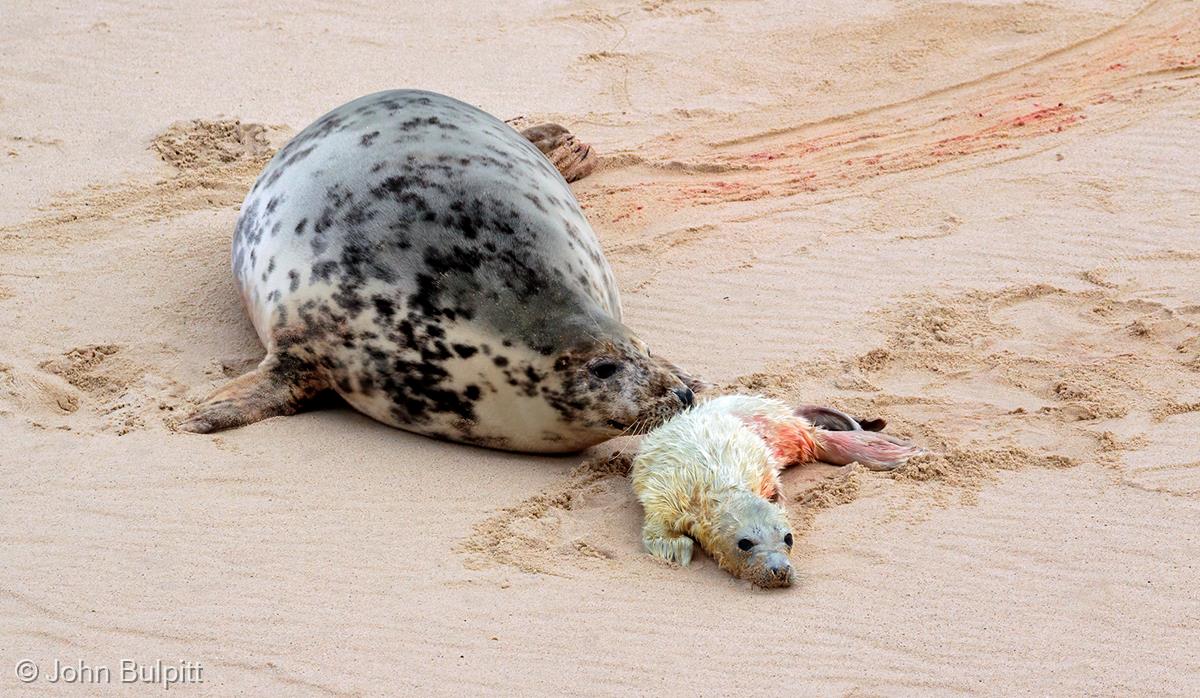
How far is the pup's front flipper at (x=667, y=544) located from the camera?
430 centimetres

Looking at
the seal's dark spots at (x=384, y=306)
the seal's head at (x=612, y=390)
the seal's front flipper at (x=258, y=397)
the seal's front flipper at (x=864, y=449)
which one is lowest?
the seal's front flipper at (x=258, y=397)

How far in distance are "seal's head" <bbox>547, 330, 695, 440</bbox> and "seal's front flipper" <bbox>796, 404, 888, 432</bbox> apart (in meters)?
0.43

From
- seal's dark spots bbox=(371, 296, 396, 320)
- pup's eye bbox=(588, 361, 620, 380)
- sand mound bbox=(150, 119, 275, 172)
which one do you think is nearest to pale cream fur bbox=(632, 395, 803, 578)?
pup's eye bbox=(588, 361, 620, 380)

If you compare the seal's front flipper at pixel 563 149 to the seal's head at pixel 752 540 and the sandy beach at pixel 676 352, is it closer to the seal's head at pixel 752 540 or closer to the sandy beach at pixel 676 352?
the sandy beach at pixel 676 352

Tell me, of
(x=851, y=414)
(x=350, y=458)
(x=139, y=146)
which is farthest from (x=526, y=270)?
(x=139, y=146)

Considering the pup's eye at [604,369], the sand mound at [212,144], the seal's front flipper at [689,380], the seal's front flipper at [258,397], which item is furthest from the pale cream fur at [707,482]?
the sand mound at [212,144]

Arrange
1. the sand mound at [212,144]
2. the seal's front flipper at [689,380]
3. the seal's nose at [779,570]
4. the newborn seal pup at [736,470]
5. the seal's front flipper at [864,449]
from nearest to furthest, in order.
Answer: the seal's nose at [779,570] → the newborn seal pup at [736,470] → the seal's front flipper at [864,449] → the seal's front flipper at [689,380] → the sand mound at [212,144]

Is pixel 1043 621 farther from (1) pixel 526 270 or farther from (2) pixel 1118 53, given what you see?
(2) pixel 1118 53

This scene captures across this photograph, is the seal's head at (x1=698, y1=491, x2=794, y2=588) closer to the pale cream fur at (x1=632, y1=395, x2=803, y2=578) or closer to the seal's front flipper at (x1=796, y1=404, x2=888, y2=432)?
the pale cream fur at (x1=632, y1=395, x2=803, y2=578)

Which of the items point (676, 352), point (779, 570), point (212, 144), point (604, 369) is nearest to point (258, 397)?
point (604, 369)

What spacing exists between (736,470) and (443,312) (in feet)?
3.66

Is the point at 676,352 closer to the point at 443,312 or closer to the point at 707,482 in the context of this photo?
the point at 443,312

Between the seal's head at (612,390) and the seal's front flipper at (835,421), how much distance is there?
0.43 metres

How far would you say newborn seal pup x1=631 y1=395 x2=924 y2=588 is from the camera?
4.23 metres
